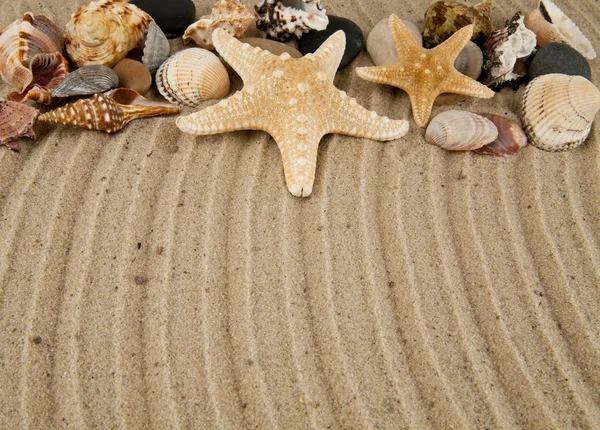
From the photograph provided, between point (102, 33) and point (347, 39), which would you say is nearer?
point (102, 33)

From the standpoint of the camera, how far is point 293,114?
111 inches

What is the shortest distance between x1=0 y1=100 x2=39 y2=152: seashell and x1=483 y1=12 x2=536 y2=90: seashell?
3.13m

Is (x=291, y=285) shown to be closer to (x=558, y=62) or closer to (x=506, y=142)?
(x=506, y=142)

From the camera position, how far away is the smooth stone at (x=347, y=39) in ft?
11.4

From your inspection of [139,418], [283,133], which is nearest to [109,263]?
[139,418]

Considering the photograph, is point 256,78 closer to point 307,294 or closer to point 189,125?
point 189,125

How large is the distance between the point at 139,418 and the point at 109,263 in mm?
816

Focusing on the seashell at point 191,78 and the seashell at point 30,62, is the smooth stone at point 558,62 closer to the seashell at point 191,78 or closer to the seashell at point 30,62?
the seashell at point 191,78

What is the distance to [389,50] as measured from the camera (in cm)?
346

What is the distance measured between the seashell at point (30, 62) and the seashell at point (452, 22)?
2707mm

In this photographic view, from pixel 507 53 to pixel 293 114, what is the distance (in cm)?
168

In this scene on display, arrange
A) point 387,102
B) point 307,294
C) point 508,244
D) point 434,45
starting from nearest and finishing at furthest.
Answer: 1. point 307,294
2. point 508,244
3. point 387,102
4. point 434,45

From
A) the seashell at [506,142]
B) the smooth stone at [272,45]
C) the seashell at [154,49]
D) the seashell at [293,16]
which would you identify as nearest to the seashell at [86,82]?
the seashell at [154,49]

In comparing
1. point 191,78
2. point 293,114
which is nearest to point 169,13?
point 191,78
